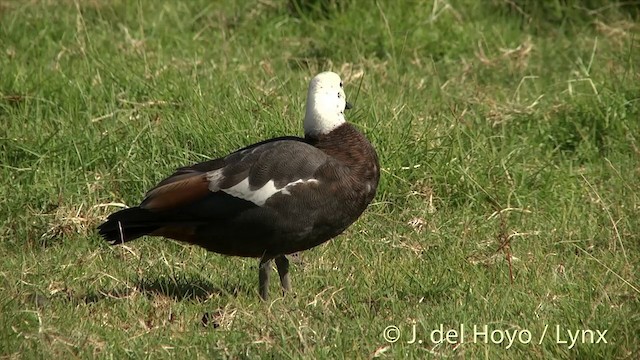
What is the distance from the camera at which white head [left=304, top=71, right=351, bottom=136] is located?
5.91 meters

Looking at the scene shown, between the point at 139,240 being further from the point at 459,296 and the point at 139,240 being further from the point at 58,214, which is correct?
the point at 459,296

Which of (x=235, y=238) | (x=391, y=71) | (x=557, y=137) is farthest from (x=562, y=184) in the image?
(x=235, y=238)

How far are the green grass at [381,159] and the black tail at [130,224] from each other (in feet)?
0.84

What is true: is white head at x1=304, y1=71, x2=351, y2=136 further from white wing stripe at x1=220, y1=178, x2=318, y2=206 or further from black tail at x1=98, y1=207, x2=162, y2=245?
black tail at x1=98, y1=207, x2=162, y2=245

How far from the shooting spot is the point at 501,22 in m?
9.27

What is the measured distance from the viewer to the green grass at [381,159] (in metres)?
5.22

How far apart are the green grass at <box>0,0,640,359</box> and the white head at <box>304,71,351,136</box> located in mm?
685

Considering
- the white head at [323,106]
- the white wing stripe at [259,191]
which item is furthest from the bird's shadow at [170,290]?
the white head at [323,106]

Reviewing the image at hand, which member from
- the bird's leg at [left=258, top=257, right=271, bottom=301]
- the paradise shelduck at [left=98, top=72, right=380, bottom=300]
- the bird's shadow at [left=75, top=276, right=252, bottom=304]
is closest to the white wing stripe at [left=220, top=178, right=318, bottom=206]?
the paradise shelduck at [left=98, top=72, right=380, bottom=300]

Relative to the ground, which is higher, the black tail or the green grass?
the black tail

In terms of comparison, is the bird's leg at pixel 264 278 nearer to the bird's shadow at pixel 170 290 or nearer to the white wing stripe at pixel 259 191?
the bird's shadow at pixel 170 290

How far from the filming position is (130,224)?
5.63 meters

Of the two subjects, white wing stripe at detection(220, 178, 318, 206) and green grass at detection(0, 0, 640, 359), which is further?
white wing stripe at detection(220, 178, 318, 206)

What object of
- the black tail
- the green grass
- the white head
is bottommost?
the green grass
